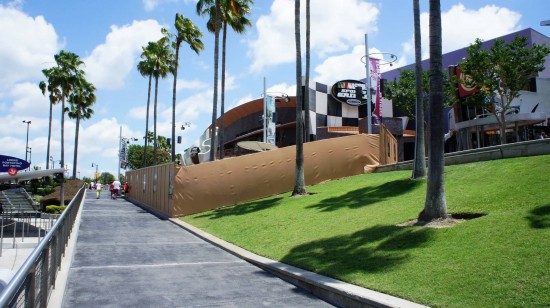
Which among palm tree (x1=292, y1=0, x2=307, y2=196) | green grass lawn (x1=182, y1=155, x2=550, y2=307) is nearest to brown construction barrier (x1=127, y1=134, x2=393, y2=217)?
palm tree (x1=292, y1=0, x2=307, y2=196)

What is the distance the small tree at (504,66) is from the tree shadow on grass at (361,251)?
1669 cm

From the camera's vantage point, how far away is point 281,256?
9.86 m

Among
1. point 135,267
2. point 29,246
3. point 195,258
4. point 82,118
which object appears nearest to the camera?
point 135,267

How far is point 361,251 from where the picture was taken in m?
8.71

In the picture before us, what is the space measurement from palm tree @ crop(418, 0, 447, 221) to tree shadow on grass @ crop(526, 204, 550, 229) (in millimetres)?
1876

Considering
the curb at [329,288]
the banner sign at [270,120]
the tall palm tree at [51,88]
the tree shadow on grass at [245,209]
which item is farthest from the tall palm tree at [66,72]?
the curb at [329,288]

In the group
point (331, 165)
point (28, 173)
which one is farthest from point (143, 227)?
point (331, 165)

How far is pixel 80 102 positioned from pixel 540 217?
5374 cm

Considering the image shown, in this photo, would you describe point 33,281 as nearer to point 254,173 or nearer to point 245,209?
point 245,209

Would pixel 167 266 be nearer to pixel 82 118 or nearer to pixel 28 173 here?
pixel 28 173

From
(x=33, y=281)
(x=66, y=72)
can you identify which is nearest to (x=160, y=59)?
(x=66, y=72)

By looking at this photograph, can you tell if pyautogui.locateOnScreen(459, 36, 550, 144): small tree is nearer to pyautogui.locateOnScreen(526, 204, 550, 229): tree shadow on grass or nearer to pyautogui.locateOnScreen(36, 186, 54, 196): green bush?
pyautogui.locateOnScreen(526, 204, 550, 229): tree shadow on grass

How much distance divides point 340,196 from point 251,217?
3.35 m

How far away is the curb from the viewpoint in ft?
19.7
